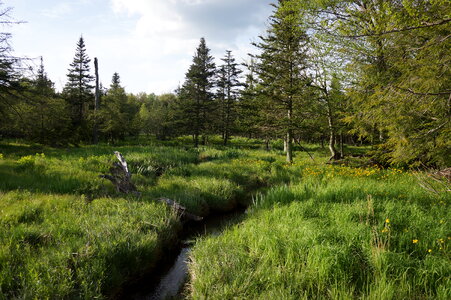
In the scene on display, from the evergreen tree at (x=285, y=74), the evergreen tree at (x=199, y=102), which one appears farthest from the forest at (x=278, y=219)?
the evergreen tree at (x=199, y=102)

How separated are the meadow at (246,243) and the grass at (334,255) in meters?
0.02

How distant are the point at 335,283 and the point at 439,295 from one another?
1057mm

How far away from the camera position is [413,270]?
296cm

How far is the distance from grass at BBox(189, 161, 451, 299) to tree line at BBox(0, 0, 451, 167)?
1904 mm

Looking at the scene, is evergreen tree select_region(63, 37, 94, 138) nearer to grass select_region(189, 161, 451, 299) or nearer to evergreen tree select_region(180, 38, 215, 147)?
evergreen tree select_region(180, 38, 215, 147)

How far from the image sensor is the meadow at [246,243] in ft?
9.10

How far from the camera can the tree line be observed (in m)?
4.61

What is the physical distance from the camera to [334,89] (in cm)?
1130

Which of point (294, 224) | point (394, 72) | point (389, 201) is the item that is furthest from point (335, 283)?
point (394, 72)

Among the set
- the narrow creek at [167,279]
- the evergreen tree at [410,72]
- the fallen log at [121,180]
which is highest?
the evergreen tree at [410,72]

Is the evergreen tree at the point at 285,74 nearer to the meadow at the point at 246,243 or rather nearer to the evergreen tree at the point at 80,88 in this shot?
the meadow at the point at 246,243

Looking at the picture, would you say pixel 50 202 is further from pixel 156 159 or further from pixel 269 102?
pixel 269 102

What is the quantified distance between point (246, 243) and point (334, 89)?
1009cm

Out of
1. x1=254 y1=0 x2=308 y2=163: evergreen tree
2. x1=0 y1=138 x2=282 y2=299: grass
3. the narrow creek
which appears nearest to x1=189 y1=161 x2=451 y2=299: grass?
the narrow creek
